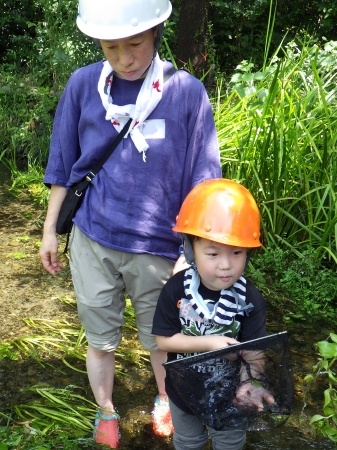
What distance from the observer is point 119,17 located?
2033 millimetres

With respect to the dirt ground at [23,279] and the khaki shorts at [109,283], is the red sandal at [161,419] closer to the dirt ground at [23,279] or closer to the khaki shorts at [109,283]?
the khaki shorts at [109,283]

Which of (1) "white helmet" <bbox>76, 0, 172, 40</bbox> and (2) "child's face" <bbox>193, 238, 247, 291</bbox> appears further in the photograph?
(1) "white helmet" <bbox>76, 0, 172, 40</bbox>

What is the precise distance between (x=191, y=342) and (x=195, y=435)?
1.49ft

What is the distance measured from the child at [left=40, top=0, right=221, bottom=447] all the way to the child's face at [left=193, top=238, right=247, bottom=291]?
39 centimetres

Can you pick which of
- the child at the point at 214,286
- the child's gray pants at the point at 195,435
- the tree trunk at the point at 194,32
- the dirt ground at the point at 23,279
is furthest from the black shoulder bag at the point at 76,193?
the tree trunk at the point at 194,32

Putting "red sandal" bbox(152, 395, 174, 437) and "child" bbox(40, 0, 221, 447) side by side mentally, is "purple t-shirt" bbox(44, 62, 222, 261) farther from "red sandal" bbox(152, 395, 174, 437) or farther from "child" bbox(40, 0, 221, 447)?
"red sandal" bbox(152, 395, 174, 437)

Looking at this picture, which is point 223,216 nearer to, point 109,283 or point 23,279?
point 109,283

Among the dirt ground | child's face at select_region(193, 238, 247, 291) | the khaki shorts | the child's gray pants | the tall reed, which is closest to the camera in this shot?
child's face at select_region(193, 238, 247, 291)

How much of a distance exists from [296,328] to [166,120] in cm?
185

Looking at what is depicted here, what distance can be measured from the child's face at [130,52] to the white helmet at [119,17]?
4 centimetres

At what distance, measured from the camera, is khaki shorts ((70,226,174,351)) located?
2.37m

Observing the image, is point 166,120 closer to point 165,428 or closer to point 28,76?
point 165,428

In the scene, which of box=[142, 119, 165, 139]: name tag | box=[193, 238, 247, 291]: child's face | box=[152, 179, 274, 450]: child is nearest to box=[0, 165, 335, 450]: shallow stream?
box=[152, 179, 274, 450]: child

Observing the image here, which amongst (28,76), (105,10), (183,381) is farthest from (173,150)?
(28,76)
